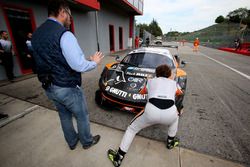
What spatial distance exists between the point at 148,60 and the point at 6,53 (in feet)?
15.2

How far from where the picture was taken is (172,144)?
204cm

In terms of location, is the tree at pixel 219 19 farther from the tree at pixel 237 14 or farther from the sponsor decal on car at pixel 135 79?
the sponsor decal on car at pixel 135 79

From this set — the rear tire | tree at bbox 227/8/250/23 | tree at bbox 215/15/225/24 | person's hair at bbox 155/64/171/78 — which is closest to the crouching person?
person's hair at bbox 155/64/171/78

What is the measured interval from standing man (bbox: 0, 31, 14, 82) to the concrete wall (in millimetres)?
329

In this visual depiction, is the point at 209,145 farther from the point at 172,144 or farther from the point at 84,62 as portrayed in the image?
the point at 84,62

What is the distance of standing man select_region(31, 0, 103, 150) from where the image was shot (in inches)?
52.8

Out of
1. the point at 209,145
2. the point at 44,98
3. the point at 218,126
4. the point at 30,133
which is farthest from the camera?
the point at 44,98

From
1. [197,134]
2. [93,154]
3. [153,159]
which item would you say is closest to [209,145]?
[197,134]

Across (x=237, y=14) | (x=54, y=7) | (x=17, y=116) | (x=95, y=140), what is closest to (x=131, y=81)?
(x=95, y=140)

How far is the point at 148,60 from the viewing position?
3.48 metres

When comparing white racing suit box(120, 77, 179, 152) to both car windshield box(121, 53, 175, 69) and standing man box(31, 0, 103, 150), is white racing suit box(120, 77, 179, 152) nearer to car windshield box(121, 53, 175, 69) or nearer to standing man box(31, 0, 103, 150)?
standing man box(31, 0, 103, 150)

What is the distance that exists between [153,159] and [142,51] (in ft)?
8.93

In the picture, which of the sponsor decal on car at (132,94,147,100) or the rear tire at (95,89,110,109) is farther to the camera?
the rear tire at (95,89,110,109)

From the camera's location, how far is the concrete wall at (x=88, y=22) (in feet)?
17.0
